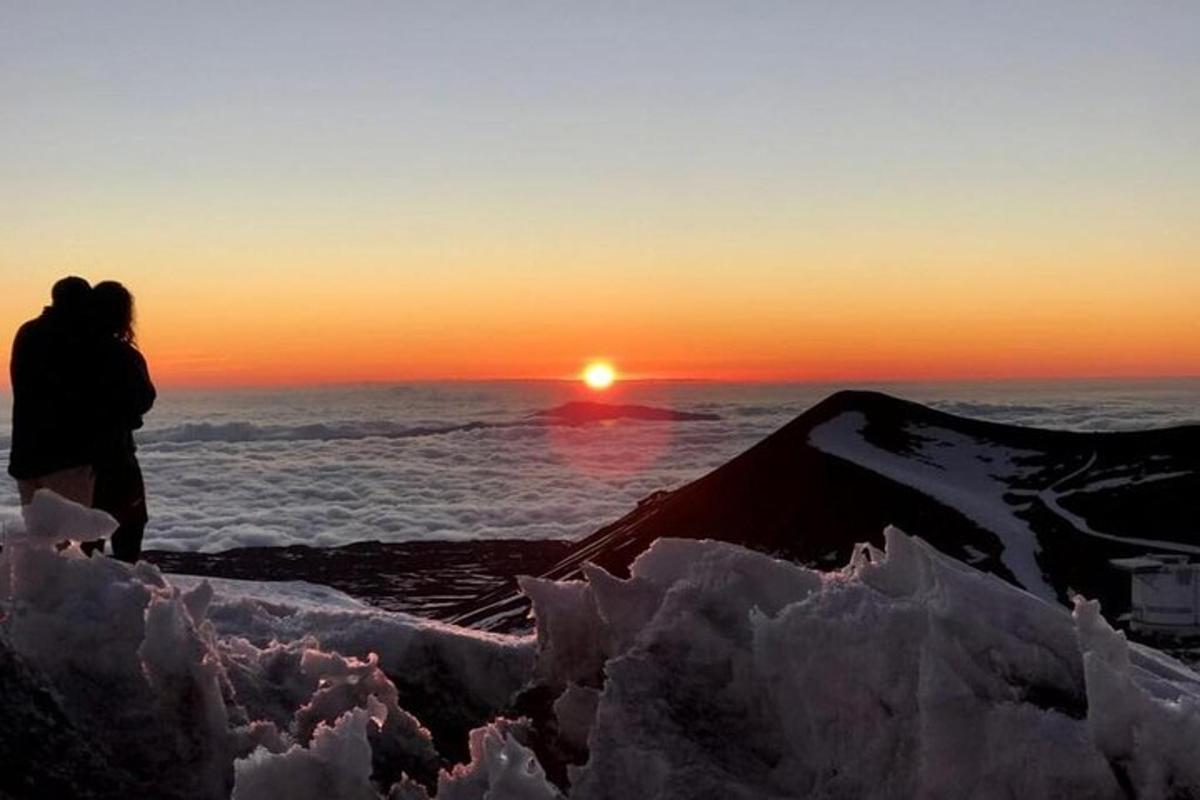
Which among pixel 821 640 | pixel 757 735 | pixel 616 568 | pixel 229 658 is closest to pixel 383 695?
pixel 229 658

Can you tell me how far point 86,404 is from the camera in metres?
6.34

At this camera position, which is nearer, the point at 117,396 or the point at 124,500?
the point at 117,396

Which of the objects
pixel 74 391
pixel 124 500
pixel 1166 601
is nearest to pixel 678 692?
pixel 74 391

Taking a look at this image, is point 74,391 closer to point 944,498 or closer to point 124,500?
point 124,500

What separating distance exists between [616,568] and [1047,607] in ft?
25.1

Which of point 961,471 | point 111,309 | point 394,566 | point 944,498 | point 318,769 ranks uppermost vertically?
point 111,309

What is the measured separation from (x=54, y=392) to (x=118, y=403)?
31cm

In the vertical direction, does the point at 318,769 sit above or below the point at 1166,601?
above

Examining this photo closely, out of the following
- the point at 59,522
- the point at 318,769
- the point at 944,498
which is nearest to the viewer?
the point at 318,769

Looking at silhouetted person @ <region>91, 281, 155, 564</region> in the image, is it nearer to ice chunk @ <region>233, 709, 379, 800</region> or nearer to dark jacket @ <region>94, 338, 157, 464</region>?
dark jacket @ <region>94, 338, 157, 464</region>

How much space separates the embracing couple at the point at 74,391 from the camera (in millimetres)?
6234

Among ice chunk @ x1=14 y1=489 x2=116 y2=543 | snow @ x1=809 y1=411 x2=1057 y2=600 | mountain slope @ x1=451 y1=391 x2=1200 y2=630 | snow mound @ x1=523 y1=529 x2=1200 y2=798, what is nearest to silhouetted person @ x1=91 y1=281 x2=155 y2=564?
mountain slope @ x1=451 y1=391 x2=1200 y2=630

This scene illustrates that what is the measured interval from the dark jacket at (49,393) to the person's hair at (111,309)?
0.10 m

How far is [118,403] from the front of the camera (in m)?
6.44
